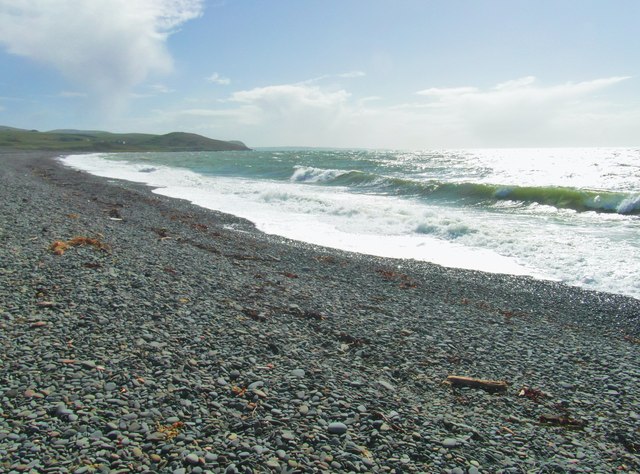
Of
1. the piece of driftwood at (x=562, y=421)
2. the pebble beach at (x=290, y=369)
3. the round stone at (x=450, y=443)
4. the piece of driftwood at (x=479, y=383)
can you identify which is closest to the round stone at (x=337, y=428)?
the pebble beach at (x=290, y=369)

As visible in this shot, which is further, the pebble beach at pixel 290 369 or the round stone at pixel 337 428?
the round stone at pixel 337 428

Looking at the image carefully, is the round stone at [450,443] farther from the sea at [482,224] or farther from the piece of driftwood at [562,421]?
the sea at [482,224]

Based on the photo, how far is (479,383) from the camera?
229 inches

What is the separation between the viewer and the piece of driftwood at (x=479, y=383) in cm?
575

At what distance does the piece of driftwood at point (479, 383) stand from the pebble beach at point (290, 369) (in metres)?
0.07

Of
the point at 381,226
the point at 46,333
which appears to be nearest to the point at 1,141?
the point at 381,226

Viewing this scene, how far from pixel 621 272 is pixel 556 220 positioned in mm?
10857

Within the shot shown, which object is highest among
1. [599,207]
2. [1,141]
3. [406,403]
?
[1,141]

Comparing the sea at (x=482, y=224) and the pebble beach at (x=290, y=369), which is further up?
the sea at (x=482, y=224)

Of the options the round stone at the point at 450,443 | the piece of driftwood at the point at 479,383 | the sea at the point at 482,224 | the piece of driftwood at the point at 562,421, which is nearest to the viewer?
the round stone at the point at 450,443

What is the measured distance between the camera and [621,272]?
12281 mm

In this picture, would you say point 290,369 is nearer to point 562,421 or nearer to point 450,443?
point 450,443

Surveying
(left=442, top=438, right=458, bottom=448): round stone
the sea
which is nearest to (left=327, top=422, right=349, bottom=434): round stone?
(left=442, top=438, right=458, bottom=448): round stone

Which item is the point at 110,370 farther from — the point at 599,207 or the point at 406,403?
the point at 599,207
